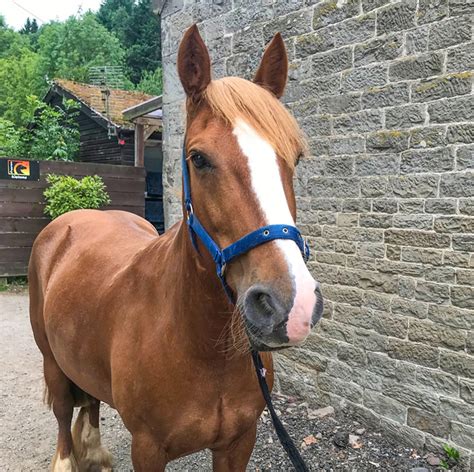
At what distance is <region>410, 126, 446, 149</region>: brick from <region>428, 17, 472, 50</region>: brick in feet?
1.82

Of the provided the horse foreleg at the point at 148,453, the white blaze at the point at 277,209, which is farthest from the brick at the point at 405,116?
the horse foreleg at the point at 148,453

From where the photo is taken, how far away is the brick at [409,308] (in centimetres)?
342

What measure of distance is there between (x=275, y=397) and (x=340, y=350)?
0.86 meters

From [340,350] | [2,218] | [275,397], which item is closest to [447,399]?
[340,350]

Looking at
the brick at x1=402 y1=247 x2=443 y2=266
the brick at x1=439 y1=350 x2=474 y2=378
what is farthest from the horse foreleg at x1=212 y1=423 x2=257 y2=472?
the brick at x1=402 y1=247 x2=443 y2=266

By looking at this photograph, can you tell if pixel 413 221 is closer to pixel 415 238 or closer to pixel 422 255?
pixel 415 238

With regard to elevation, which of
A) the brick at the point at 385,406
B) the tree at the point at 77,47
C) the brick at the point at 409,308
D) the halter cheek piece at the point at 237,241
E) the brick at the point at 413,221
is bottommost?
the brick at the point at 385,406

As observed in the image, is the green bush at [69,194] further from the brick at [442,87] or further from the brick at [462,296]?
the brick at [462,296]

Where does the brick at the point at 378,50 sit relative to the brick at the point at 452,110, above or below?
above

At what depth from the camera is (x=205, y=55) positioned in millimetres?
1614

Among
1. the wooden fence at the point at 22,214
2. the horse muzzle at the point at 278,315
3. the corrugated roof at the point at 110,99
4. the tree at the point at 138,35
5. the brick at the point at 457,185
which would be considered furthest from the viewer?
the tree at the point at 138,35

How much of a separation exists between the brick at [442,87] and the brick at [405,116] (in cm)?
7

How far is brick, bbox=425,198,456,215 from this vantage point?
323 cm

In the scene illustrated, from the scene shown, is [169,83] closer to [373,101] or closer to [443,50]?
[373,101]
